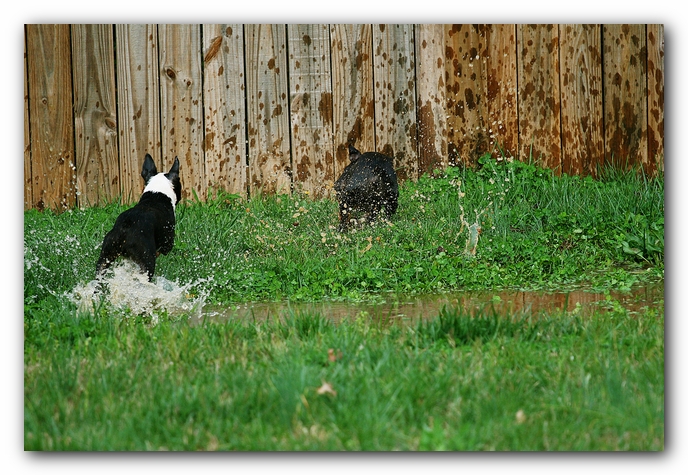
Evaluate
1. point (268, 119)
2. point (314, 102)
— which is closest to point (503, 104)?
point (314, 102)

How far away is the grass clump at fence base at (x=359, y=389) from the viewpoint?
11.4 ft

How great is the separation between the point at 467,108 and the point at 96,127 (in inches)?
94.5

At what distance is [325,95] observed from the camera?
5.90 meters

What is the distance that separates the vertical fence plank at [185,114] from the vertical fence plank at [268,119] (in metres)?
0.33

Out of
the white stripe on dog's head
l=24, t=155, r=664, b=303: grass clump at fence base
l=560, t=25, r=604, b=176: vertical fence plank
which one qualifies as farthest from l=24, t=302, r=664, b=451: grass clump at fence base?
l=560, t=25, r=604, b=176: vertical fence plank

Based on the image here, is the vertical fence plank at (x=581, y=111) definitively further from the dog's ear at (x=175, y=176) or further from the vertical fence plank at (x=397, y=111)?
the dog's ear at (x=175, y=176)

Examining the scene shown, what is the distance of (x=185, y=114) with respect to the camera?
225 inches

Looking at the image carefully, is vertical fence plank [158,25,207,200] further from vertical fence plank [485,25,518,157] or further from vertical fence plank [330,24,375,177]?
vertical fence plank [485,25,518,157]

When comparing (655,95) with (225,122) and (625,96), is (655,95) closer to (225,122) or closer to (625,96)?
(625,96)

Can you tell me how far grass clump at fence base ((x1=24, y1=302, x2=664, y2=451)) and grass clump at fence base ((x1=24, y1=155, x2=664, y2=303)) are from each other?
890 millimetres

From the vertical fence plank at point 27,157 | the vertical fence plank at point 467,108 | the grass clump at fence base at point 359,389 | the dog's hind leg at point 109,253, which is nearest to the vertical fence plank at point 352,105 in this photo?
the vertical fence plank at point 467,108
